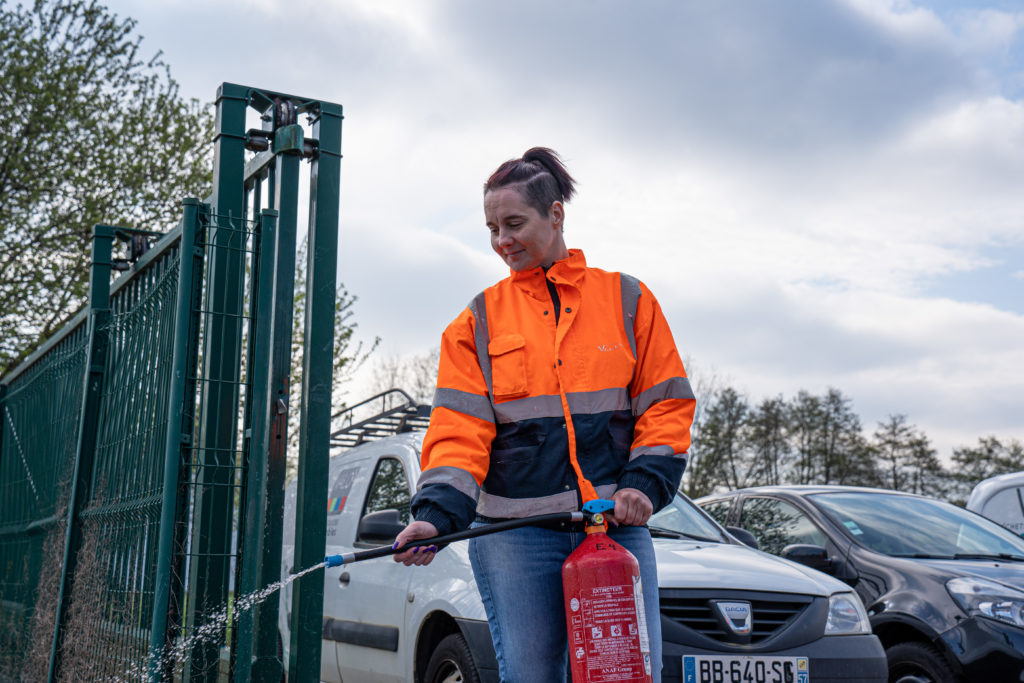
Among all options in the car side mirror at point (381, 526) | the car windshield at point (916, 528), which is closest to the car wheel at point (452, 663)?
the car side mirror at point (381, 526)

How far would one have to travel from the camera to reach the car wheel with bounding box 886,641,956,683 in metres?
5.29

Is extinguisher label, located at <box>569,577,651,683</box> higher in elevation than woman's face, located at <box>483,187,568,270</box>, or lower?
lower

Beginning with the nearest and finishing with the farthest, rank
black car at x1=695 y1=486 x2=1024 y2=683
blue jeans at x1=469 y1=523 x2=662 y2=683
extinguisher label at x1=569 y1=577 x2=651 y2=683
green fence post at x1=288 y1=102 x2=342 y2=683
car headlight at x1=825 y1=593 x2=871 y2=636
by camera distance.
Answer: extinguisher label at x1=569 y1=577 x2=651 y2=683 < blue jeans at x1=469 y1=523 x2=662 y2=683 < green fence post at x1=288 y1=102 x2=342 y2=683 < car headlight at x1=825 y1=593 x2=871 y2=636 < black car at x1=695 y1=486 x2=1024 y2=683

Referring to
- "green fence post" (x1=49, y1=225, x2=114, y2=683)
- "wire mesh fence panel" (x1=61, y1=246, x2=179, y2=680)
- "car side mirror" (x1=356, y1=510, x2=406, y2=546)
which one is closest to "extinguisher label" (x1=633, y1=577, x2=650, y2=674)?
"wire mesh fence panel" (x1=61, y1=246, x2=179, y2=680)

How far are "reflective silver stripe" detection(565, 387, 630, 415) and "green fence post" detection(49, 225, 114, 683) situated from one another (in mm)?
3700

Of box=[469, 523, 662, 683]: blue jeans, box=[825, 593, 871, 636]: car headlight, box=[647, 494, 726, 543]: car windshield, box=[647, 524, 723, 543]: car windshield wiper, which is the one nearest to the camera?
box=[469, 523, 662, 683]: blue jeans

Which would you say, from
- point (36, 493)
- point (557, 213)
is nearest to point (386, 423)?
point (36, 493)

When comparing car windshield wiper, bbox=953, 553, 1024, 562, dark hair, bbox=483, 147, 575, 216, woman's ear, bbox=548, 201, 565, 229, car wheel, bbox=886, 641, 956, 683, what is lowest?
car wheel, bbox=886, 641, 956, 683

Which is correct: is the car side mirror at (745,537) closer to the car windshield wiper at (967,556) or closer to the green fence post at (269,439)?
the car windshield wiper at (967,556)

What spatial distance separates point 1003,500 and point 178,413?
26.7 ft

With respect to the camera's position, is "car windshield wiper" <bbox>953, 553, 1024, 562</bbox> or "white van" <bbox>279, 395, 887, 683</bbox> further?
"car windshield wiper" <bbox>953, 553, 1024, 562</bbox>

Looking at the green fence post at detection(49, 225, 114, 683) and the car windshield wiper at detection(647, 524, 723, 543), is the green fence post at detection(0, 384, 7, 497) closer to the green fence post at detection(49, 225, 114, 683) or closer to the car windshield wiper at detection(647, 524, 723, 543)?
the green fence post at detection(49, 225, 114, 683)

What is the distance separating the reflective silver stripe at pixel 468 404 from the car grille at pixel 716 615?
6.62 feet

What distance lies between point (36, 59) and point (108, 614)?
13.8 meters
